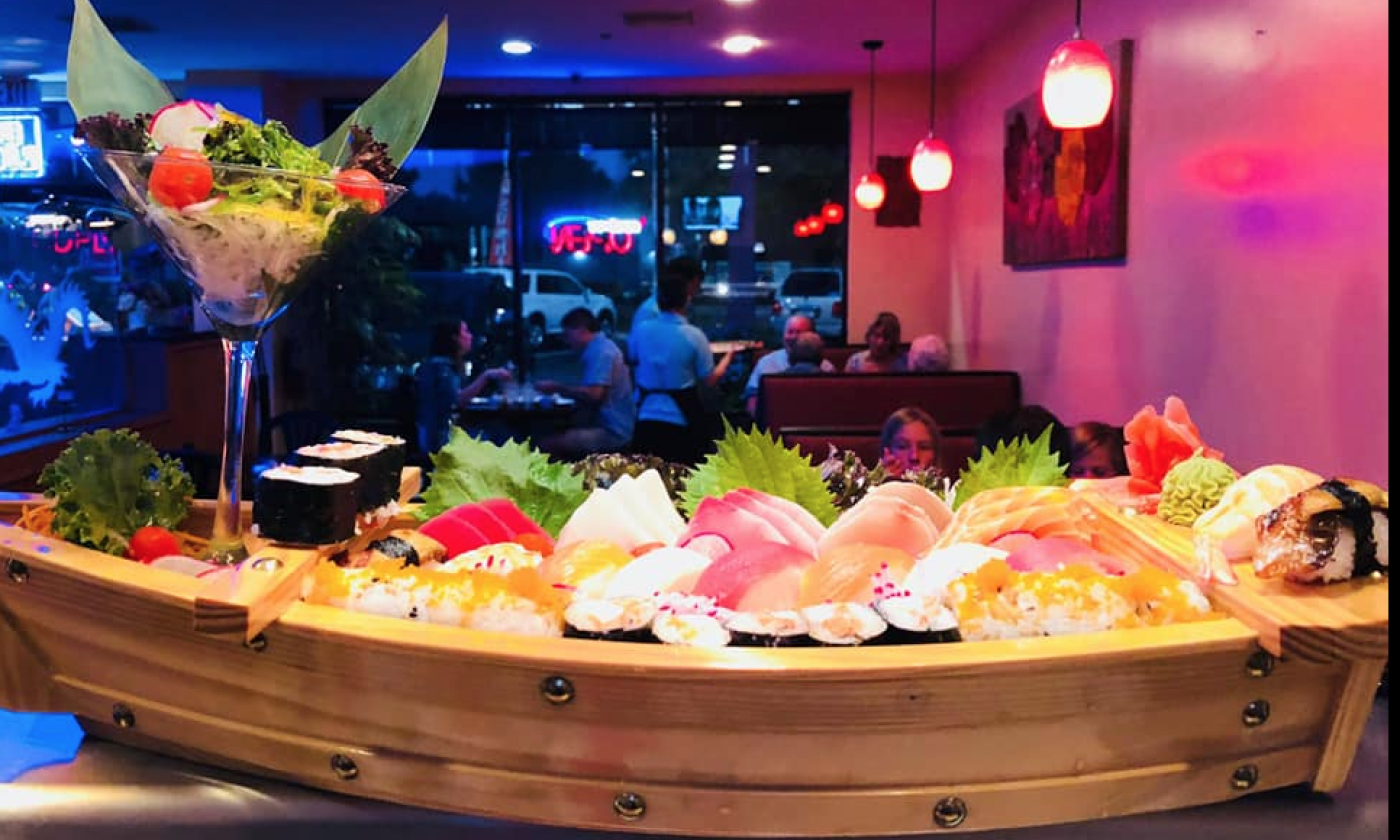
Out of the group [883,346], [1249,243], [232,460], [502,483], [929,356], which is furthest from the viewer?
[883,346]

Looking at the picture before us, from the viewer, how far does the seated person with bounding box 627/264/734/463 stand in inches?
256

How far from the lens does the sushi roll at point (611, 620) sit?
107 centimetres

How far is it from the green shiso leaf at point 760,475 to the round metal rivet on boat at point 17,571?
0.85 metres

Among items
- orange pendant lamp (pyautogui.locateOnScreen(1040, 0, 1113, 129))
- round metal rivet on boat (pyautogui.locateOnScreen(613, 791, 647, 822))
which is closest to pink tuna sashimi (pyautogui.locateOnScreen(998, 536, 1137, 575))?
round metal rivet on boat (pyautogui.locateOnScreen(613, 791, 647, 822))

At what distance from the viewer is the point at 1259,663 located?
1044 millimetres

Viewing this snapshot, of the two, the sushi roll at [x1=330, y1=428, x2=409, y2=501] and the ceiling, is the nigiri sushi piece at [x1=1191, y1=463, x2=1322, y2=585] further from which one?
the ceiling

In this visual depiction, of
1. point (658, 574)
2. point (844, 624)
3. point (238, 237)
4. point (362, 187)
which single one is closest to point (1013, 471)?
point (658, 574)

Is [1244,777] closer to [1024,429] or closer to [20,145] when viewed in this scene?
[1024,429]

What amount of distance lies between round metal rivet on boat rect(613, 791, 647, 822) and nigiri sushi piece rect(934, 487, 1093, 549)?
57cm

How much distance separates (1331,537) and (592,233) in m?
9.33

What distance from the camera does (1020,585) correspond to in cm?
112

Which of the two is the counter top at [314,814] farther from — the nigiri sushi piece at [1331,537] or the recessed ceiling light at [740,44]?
the recessed ceiling light at [740,44]

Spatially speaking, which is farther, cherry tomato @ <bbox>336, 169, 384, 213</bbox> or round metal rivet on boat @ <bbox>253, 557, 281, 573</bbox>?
cherry tomato @ <bbox>336, 169, 384, 213</bbox>

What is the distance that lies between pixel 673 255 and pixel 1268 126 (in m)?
6.75
